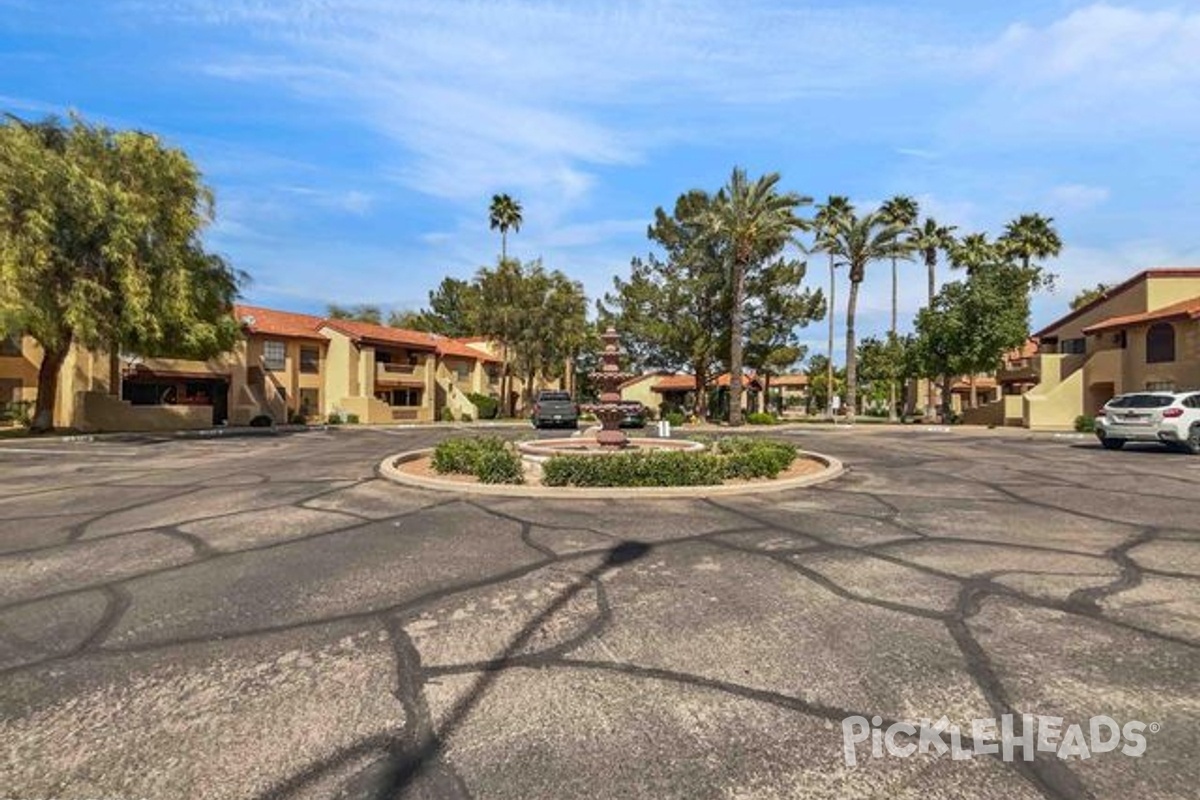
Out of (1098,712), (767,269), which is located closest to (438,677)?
(1098,712)

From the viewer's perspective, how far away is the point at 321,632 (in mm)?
4703

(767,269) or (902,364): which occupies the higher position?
(767,269)

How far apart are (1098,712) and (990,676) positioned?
21.1 inches

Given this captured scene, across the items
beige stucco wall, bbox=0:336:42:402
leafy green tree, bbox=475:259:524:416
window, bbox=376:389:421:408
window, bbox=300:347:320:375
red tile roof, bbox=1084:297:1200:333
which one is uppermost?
leafy green tree, bbox=475:259:524:416

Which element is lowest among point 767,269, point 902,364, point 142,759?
point 142,759

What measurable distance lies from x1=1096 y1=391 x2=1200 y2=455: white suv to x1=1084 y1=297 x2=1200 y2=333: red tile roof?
1681cm

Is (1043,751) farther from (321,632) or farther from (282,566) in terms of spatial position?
(282,566)

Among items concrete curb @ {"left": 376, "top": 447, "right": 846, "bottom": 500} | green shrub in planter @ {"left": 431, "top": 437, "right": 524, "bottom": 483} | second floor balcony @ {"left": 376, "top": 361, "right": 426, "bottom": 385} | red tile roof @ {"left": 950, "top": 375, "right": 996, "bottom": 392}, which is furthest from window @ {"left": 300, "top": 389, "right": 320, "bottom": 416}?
red tile roof @ {"left": 950, "top": 375, "right": 996, "bottom": 392}

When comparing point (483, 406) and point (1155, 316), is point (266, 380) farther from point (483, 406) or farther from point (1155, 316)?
point (1155, 316)

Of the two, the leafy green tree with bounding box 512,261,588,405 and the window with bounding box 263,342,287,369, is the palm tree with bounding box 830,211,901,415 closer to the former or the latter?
the leafy green tree with bounding box 512,261,588,405

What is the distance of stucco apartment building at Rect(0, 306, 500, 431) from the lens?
3244 centimetres

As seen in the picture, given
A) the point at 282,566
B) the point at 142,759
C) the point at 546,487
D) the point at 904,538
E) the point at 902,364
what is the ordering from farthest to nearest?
the point at 902,364
the point at 546,487
the point at 904,538
the point at 282,566
the point at 142,759

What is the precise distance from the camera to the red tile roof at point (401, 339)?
4672 cm
